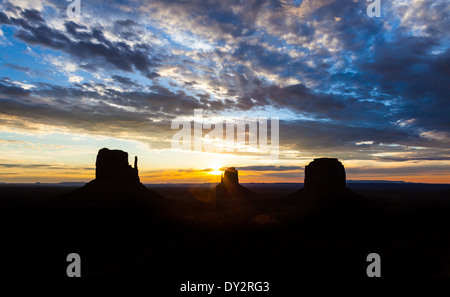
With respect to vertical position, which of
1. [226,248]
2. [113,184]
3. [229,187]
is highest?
[113,184]

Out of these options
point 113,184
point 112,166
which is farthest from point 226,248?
point 112,166

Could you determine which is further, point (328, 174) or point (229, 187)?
point (229, 187)

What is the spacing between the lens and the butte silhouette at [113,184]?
66819 mm

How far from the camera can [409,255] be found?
2289cm

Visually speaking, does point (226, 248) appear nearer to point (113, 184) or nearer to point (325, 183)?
point (113, 184)

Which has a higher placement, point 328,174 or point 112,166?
point 112,166


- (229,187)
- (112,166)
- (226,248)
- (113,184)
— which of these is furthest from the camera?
(229,187)

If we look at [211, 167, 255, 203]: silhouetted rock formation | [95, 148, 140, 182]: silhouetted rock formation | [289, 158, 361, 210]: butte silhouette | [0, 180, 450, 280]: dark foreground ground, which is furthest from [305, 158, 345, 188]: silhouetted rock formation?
[95, 148, 140, 182]: silhouetted rock formation

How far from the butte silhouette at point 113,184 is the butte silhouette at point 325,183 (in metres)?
47.2

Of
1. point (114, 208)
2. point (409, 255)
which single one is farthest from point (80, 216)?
point (409, 255)

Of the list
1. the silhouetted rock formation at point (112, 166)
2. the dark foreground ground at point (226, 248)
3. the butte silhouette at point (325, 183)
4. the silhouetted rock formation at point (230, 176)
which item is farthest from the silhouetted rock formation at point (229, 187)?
the dark foreground ground at point (226, 248)

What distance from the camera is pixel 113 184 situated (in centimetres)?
7438

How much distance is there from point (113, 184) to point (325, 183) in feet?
219
